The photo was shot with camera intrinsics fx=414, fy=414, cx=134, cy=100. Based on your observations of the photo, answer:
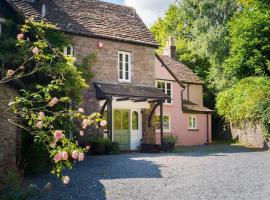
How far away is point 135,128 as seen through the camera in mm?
25375

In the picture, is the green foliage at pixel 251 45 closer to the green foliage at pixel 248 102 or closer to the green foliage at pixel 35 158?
the green foliage at pixel 248 102

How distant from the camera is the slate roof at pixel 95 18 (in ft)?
74.8

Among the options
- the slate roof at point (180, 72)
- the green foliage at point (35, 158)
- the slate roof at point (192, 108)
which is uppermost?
the slate roof at point (180, 72)

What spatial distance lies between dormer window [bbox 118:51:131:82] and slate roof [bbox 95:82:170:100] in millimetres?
579

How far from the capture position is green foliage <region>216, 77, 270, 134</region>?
26719 mm

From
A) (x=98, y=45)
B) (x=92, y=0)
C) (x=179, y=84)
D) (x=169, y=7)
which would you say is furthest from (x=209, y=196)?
(x=169, y=7)

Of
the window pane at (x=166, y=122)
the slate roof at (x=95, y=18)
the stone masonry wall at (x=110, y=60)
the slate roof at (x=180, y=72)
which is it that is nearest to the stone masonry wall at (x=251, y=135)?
the window pane at (x=166, y=122)

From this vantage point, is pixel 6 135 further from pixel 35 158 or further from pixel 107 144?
pixel 107 144

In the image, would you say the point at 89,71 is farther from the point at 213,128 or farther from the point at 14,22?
the point at 213,128

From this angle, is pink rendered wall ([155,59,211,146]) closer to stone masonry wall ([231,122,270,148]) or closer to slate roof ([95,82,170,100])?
stone masonry wall ([231,122,270,148])

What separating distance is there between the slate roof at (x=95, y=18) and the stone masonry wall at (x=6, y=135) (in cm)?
971

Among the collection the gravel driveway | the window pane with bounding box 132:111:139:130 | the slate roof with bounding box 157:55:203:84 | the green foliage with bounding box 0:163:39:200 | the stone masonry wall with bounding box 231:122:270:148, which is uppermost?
the slate roof with bounding box 157:55:203:84

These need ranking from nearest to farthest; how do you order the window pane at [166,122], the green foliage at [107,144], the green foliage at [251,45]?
the green foliage at [107,144] → the window pane at [166,122] → the green foliage at [251,45]

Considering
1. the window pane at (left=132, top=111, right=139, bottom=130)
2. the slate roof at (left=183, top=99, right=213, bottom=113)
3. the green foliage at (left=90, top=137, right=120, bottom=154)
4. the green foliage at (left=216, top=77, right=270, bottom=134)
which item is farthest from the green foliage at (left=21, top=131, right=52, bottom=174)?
the slate roof at (left=183, top=99, right=213, bottom=113)
